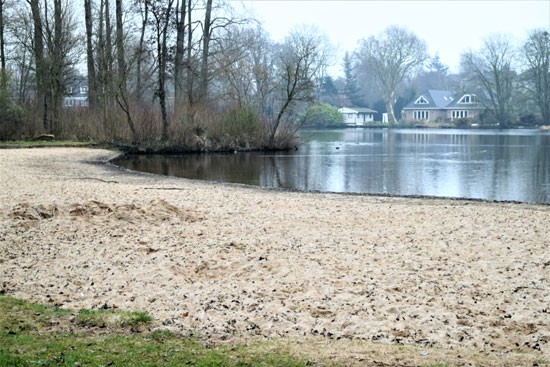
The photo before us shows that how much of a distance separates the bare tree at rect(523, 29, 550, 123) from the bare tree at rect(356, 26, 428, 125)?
818 inches

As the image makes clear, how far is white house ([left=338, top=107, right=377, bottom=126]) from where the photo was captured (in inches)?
3944

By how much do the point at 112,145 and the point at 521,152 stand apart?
20532 mm

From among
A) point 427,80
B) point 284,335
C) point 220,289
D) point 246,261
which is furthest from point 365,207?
point 427,80

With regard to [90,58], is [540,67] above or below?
above

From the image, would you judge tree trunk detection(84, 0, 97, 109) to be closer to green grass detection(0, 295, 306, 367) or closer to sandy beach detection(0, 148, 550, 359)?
sandy beach detection(0, 148, 550, 359)

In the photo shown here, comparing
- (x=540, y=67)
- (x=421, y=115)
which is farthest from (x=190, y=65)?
(x=421, y=115)

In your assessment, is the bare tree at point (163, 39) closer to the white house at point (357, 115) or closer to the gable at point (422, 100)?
the white house at point (357, 115)

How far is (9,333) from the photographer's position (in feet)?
17.1

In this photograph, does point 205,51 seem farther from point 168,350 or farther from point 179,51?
point 168,350

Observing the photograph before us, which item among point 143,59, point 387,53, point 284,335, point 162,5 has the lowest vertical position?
point 284,335

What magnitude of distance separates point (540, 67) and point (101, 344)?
79.0 m

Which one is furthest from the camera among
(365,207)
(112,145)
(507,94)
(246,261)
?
(507,94)

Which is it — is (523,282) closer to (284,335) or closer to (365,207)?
(284,335)

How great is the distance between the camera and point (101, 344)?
5023 millimetres
